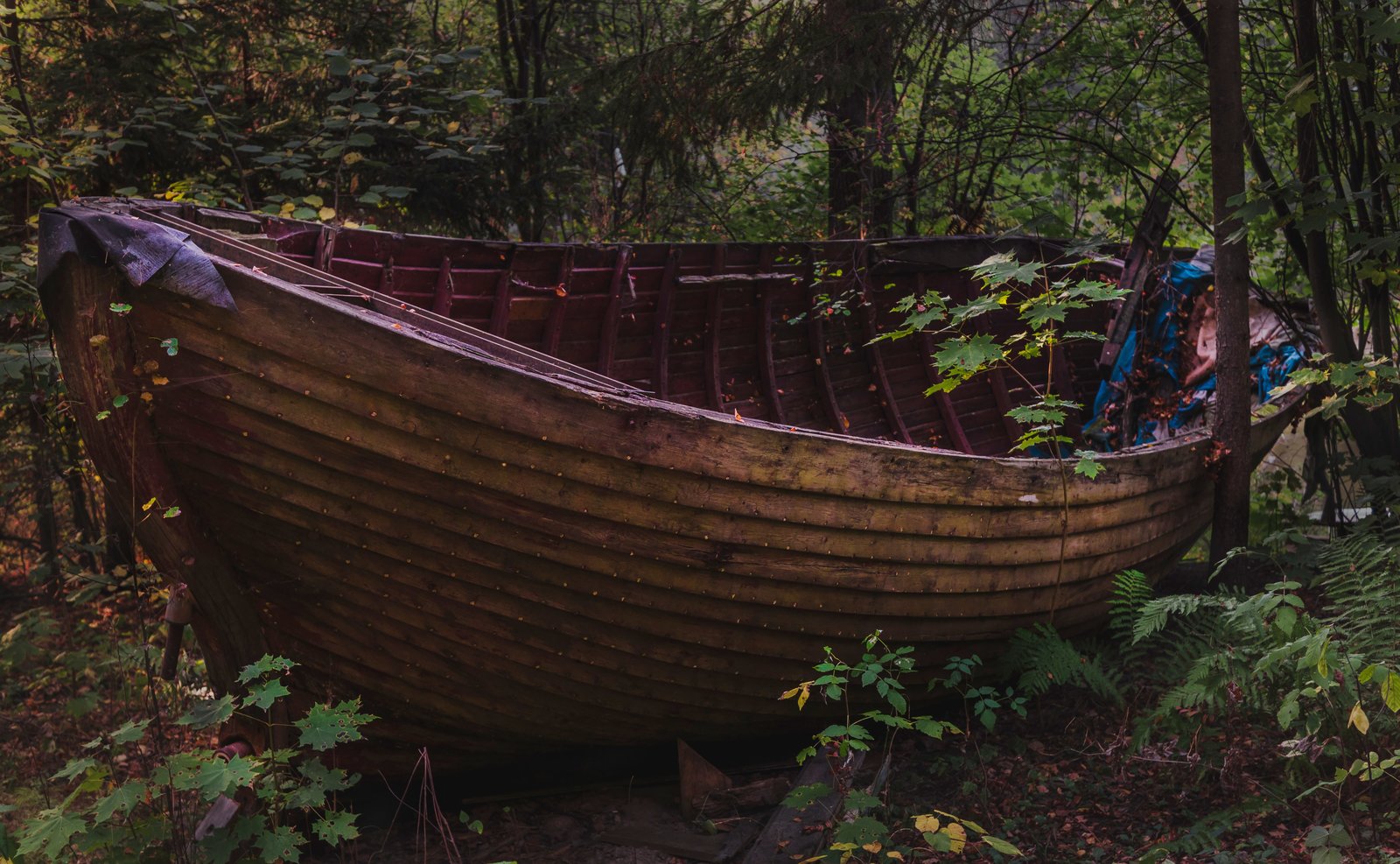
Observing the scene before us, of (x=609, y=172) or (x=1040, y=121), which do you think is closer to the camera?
(x=1040, y=121)

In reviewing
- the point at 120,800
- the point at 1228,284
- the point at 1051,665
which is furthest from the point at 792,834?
the point at 1228,284

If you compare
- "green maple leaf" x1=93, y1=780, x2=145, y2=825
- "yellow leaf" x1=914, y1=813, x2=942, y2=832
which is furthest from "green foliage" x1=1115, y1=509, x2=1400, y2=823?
"green maple leaf" x1=93, y1=780, x2=145, y2=825

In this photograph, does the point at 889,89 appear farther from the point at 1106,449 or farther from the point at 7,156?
the point at 7,156

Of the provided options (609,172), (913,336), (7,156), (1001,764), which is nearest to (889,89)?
(913,336)

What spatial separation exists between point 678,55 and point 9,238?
4.87 metres

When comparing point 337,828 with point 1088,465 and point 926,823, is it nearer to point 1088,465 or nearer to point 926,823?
point 926,823

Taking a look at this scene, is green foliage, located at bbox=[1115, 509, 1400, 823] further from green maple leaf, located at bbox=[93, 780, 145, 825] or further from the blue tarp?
green maple leaf, located at bbox=[93, 780, 145, 825]

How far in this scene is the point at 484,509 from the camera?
3225mm

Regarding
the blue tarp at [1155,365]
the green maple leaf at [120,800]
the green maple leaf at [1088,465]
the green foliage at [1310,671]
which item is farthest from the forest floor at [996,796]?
the blue tarp at [1155,365]

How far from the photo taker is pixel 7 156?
6.53 m

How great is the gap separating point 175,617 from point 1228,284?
190 inches

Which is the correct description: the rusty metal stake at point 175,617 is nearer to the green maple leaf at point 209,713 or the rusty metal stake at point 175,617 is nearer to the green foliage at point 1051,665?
the green maple leaf at point 209,713

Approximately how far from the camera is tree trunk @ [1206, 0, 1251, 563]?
4.98m

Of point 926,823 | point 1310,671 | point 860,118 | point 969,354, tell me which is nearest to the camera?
point 926,823
